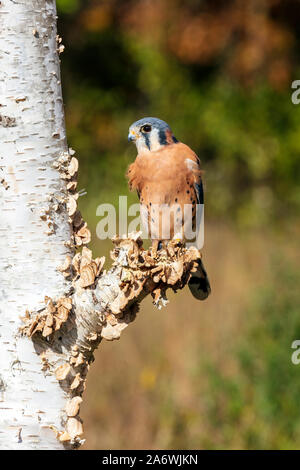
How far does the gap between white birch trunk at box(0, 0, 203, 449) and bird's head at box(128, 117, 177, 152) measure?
0.76 metres

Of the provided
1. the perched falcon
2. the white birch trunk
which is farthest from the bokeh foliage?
the white birch trunk

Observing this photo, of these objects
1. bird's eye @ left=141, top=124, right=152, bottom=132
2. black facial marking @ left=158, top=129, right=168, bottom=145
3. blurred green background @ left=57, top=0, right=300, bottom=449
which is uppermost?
blurred green background @ left=57, top=0, right=300, bottom=449

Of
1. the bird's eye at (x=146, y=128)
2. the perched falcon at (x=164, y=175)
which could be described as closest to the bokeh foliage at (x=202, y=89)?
the perched falcon at (x=164, y=175)

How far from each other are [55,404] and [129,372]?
255 cm

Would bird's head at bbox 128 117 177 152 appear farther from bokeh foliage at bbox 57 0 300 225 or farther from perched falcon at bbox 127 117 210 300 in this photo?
bokeh foliage at bbox 57 0 300 225

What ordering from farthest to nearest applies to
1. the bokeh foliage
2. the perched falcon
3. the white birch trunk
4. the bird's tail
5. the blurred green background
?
the bokeh foliage → the blurred green background → the bird's tail → the perched falcon → the white birch trunk

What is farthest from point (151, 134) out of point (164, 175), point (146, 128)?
point (164, 175)

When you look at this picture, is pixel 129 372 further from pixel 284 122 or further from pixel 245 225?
pixel 284 122

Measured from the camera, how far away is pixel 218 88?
886cm

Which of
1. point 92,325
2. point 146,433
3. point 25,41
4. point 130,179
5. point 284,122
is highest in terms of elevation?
point 284,122

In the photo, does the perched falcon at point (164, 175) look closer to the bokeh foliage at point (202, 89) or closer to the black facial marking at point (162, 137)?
the black facial marking at point (162, 137)

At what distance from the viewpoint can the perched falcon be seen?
248 centimetres

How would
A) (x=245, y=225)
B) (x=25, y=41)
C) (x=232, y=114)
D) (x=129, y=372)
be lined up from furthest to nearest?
(x=232, y=114) → (x=245, y=225) → (x=129, y=372) → (x=25, y=41)
